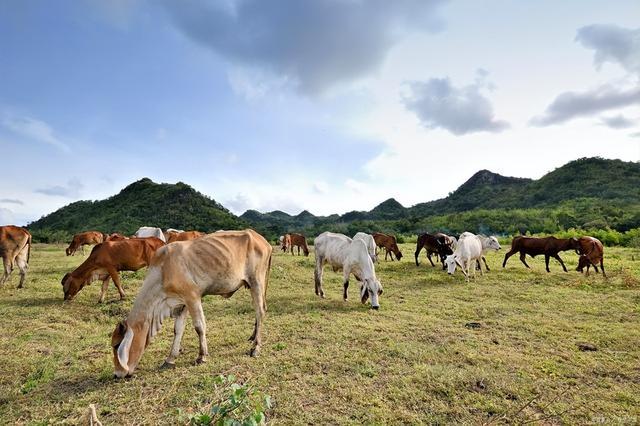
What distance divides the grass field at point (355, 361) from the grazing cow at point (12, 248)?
604mm

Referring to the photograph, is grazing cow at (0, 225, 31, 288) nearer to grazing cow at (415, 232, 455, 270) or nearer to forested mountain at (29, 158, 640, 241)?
grazing cow at (415, 232, 455, 270)

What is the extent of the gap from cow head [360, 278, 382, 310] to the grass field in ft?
1.23

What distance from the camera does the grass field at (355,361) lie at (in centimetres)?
518

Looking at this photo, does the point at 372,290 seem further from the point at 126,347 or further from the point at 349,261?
the point at 126,347

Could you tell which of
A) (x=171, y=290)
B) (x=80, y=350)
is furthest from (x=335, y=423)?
(x=80, y=350)

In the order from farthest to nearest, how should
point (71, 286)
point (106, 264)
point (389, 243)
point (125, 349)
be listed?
point (389, 243) < point (106, 264) < point (71, 286) < point (125, 349)

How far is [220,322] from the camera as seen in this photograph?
9484 millimetres

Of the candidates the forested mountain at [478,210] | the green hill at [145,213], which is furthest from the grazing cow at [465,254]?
the green hill at [145,213]

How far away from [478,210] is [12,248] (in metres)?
76.2

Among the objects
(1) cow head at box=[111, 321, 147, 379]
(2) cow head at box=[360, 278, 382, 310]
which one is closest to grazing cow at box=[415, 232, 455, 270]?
(2) cow head at box=[360, 278, 382, 310]

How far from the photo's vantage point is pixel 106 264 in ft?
36.1

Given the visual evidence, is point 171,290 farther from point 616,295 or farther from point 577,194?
point 577,194

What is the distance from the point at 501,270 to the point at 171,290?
17581mm

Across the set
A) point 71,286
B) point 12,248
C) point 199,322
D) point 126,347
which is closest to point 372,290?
point 199,322
